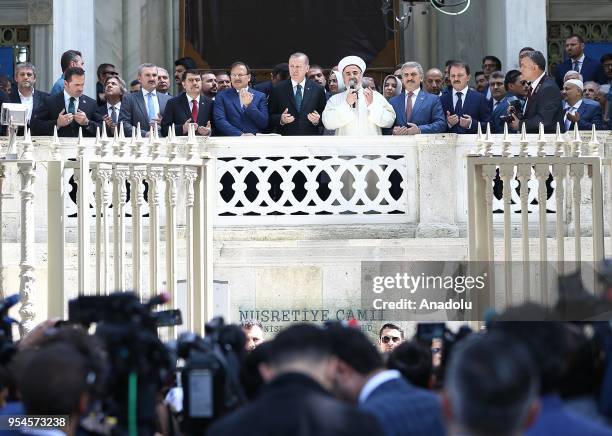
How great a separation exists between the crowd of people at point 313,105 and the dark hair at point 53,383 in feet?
25.8

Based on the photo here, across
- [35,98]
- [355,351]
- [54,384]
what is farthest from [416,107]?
[54,384]

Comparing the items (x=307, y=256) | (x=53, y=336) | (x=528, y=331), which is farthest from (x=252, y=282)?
(x=528, y=331)

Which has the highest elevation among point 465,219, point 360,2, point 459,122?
point 360,2

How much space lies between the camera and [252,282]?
1289 centimetres

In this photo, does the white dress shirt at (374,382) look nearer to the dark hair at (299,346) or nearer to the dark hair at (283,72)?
the dark hair at (299,346)

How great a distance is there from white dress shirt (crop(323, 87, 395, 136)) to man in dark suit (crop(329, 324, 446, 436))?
24.6ft

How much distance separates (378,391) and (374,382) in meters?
0.08

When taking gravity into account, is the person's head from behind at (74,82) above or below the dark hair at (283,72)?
below

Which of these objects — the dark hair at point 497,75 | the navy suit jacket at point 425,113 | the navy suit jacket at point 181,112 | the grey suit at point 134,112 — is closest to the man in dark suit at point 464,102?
the navy suit jacket at point 425,113

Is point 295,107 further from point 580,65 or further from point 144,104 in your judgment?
point 580,65

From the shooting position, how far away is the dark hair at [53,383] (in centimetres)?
551

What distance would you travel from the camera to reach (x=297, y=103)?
1420cm

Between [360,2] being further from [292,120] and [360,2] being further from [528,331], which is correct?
[528,331]

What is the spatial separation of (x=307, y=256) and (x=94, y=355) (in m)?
7.02
